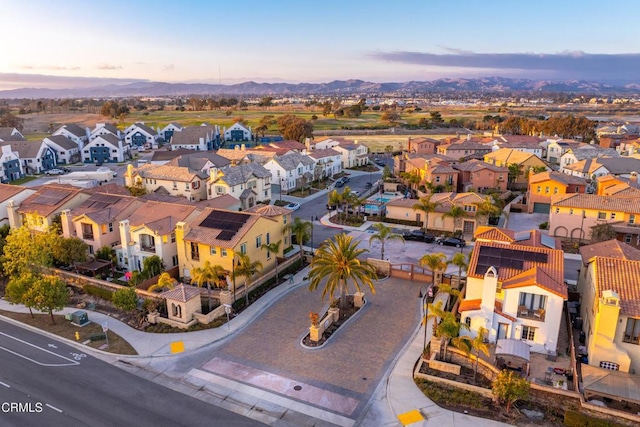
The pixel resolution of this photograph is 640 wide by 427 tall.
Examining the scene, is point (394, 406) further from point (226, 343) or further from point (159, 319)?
point (159, 319)

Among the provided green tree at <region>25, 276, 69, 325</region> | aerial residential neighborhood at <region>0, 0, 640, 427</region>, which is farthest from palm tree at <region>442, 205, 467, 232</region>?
green tree at <region>25, 276, 69, 325</region>

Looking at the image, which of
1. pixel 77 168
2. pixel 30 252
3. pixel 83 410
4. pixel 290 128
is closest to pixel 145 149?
pixel 77 168

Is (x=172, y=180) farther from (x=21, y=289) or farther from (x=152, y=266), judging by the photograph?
(x=21, y=289)

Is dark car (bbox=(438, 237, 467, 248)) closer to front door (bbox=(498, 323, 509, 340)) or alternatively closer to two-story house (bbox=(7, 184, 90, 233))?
front door (bbox=(498, 323, 509, 340))

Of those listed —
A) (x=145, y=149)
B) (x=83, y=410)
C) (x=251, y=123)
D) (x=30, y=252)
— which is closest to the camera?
(x=83, y=410)

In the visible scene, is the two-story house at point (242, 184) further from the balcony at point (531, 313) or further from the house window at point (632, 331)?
the house window at point (632, 331)

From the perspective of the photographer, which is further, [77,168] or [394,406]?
[77,168]
